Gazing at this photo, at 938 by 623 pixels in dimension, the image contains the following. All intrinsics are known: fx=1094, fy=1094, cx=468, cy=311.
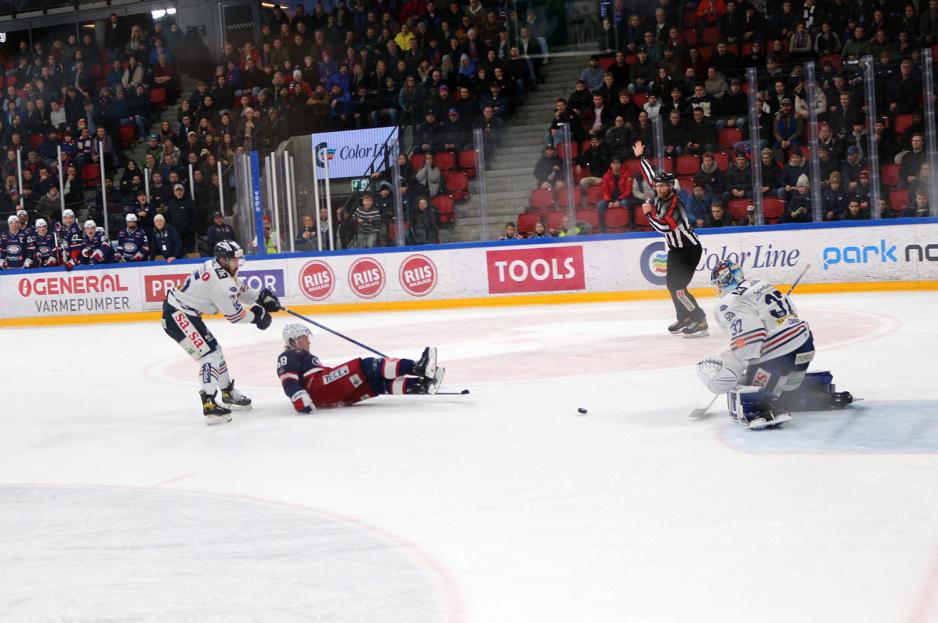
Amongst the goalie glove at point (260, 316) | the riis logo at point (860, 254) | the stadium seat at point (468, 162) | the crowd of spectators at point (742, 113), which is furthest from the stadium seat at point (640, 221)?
the goalie glove at point (260, 316)

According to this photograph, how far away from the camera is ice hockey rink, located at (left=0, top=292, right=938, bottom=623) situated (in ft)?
11.3

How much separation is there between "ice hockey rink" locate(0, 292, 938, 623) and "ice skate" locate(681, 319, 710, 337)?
4.81 ft

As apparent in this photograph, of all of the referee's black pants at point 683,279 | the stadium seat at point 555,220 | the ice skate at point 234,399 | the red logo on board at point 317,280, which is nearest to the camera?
the ice skate at point 234,399

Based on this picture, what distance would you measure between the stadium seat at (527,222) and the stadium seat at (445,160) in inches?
50.1

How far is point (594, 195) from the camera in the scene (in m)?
14.5

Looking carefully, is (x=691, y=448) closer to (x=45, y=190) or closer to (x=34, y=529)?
(x=34, y=529)

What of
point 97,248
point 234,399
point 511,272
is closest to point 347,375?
point 234,399

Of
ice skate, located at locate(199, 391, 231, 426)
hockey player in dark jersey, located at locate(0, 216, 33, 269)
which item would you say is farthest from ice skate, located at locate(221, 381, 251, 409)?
hockey player in dark jersey, located at locate(0, 216, 33, 269)

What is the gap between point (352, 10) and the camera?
20422 millimetres

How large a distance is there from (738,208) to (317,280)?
5954 millimetres

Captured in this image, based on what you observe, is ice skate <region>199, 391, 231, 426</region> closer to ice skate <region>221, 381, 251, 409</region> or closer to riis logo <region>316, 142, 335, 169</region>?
ice skate <region>221, 381, 251, 409</region>

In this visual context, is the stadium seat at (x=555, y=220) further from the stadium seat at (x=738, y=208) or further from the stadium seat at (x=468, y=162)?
the stadium seat at (x=738, y=208)

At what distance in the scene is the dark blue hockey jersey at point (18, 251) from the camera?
58.0 ft

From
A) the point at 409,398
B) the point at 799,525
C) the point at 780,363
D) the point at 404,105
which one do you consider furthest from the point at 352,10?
the point at 799,525
